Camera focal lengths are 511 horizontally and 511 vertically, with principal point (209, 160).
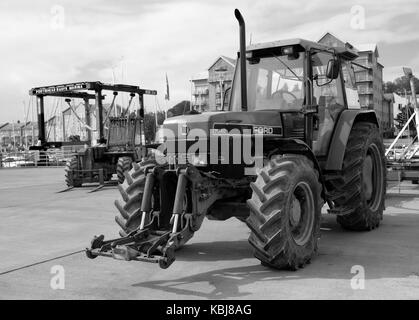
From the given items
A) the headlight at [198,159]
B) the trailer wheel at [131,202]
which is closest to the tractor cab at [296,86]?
the headlight at [198,159]

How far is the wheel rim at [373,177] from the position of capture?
8.15 meters

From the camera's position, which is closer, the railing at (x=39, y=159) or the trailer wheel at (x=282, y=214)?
the trailer wheel at (x=282, y=214)

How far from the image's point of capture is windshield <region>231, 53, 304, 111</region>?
671cm

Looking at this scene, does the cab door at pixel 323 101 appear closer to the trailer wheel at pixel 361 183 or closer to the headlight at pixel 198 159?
the trailer wheel at pixel 361 183

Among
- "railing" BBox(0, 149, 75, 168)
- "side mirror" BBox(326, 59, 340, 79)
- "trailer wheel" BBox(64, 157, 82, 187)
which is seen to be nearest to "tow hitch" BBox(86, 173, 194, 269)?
"side mirror" BBox(326, 59, 340, 79)

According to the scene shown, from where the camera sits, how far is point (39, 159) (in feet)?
116

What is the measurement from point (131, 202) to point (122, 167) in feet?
33.9

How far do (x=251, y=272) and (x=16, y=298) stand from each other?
240cm

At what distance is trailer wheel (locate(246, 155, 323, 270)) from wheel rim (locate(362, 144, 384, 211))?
2.49m

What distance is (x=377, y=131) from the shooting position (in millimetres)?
8336

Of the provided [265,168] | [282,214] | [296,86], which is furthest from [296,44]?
[282,214]

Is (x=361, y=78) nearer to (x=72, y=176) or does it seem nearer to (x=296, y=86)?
(x=296, y=86)

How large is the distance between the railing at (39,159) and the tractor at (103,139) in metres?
16.9
